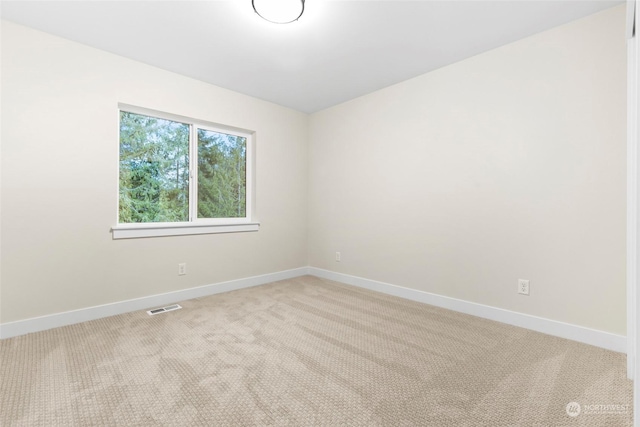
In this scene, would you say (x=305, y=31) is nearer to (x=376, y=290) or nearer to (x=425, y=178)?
(x=425, y=178)

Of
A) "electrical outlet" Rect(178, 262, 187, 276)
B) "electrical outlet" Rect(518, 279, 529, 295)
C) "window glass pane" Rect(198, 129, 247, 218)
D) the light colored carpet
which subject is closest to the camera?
the light colored carpet

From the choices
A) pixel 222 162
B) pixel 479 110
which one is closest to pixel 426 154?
pixel 479 110

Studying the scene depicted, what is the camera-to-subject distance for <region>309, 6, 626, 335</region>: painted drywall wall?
6.78ft

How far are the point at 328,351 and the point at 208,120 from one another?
2.71m

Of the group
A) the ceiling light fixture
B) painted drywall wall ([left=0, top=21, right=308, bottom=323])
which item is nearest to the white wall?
painted drywall wall ([left=0, top=21, right=308, bottom=323])

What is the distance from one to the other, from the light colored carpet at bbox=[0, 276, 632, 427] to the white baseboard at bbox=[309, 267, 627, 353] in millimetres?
103

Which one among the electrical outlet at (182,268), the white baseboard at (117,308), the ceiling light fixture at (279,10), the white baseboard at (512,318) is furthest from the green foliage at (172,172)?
the white baseboard at (512,318)

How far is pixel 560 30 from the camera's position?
7.30 ft

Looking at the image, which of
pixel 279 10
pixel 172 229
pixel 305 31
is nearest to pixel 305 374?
pixel 172 229

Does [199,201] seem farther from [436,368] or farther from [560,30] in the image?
[560,30]

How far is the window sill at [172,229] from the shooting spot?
2.73 meters

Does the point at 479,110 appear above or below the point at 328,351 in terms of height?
above

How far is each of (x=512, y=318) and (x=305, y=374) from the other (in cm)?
187

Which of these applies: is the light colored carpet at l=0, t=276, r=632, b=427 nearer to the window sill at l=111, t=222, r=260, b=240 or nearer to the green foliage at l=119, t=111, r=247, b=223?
the window sill at l=111, t=222, r=260, b=240
